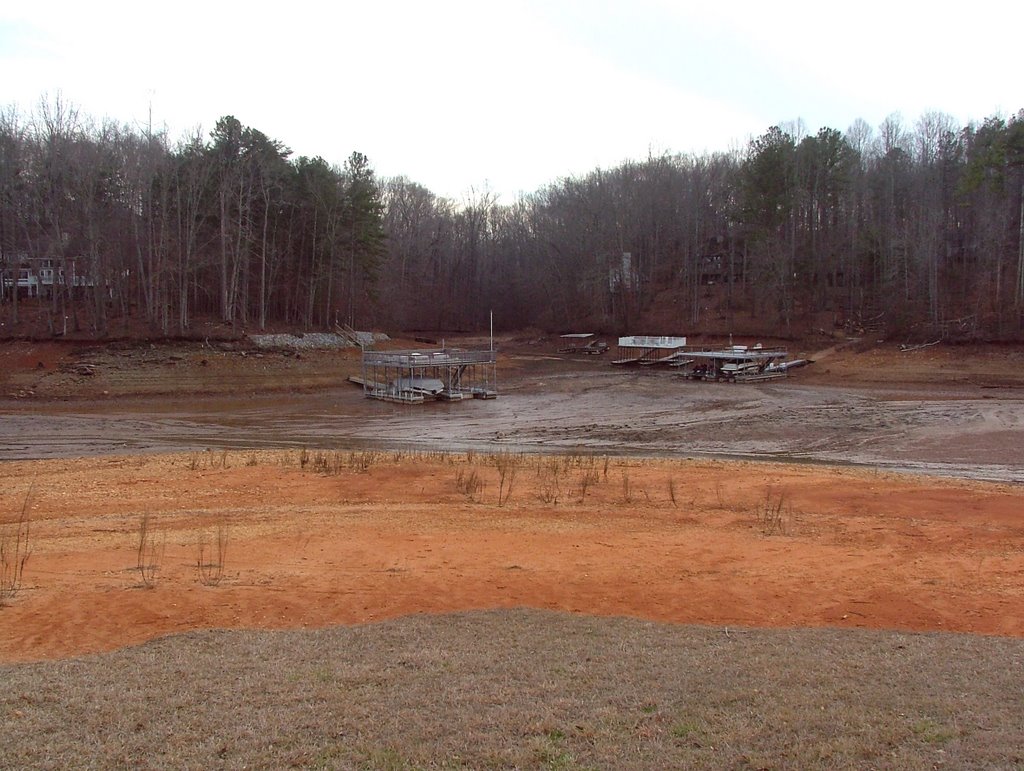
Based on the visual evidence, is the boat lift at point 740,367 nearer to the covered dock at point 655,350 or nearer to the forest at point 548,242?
the covered dock at point 655,350

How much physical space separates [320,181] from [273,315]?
1101 cm

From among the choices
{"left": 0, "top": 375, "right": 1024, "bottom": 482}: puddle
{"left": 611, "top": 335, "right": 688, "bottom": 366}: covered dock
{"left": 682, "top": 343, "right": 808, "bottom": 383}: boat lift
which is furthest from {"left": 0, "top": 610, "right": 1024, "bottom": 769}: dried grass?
{"left": 611, "top": 335, "right": 688, "bottom": 366}: covered dock

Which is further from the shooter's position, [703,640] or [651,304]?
[651,304]

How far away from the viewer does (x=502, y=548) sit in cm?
1159

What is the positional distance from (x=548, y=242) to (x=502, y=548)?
77512 mm

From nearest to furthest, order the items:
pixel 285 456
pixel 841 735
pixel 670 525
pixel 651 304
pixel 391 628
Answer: pixel 841 735 → pixel 391 628 → pixel 670 525 → pixel 285 456 → pixel 651 304

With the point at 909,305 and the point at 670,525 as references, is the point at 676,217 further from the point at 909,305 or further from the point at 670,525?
the point at 670,525

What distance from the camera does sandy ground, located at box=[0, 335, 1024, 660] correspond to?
871 centimetres

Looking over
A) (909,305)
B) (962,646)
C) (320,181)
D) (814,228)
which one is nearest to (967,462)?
(962,646)

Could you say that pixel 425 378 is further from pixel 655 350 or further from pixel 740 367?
pixel 655 350

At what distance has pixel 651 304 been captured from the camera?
254ft

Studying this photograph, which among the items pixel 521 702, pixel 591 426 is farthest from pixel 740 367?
pixel 521 702

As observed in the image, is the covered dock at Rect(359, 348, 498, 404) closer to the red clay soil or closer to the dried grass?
the red clay soil

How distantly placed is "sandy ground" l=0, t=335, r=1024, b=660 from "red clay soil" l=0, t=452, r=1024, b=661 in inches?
2.2
